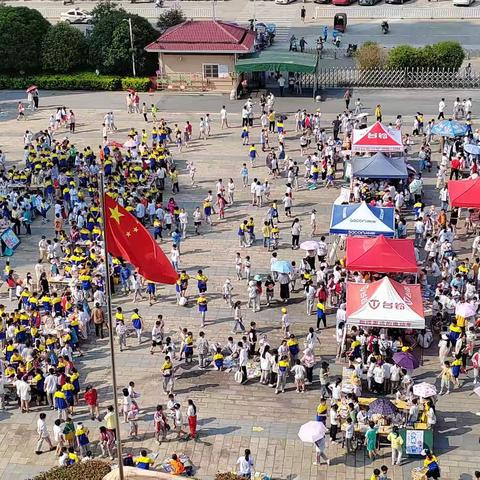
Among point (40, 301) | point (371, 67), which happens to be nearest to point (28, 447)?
point (40, 301)

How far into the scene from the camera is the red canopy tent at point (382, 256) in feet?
87.3

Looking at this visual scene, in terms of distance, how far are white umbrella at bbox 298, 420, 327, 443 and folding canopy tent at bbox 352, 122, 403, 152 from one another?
678 inches

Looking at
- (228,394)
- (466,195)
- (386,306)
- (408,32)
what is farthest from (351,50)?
(228,394)

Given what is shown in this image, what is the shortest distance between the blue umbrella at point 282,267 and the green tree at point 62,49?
3018 centimetres

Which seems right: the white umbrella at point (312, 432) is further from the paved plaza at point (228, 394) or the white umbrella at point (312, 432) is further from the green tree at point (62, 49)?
the green tree at point (62, 49)

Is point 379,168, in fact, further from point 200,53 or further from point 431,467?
point 200,53

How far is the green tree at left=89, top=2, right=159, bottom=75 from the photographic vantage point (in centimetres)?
5269

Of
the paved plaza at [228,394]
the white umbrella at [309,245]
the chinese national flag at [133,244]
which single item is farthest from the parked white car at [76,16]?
the chinese national flag at [133,244]

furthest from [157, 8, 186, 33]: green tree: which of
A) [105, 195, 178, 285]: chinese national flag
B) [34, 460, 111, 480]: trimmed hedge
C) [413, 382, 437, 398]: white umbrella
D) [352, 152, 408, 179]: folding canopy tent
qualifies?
[105, 195, 178, 285]: chinese national flag

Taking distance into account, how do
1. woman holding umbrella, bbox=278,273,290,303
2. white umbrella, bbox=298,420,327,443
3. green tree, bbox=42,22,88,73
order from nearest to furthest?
white umbrella, bbox=298,420,327,443, woman holding umbrella, bbox=278,273,290,303, green tree, bbox=42,22,88,73

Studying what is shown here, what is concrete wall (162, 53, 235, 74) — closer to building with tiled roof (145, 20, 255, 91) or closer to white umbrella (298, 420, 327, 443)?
building with tiled roof (145, 20, 255, 91)

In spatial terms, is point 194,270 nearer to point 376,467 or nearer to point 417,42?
point 376,467

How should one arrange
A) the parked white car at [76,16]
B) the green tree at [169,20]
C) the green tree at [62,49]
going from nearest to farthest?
the green tree at [62,49] → the green tree at [169,20] → the parked white car at [76,16]

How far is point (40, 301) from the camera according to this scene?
1084 inches
